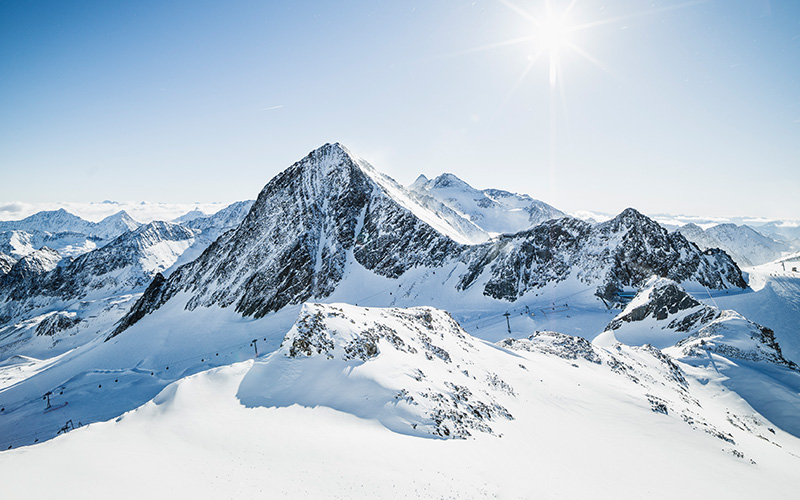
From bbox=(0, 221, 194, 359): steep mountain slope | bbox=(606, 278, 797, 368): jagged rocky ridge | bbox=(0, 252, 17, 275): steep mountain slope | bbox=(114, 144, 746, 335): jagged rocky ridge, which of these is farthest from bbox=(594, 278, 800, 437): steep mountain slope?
bbox=(0, 252, 17, 275): steep mountain slope

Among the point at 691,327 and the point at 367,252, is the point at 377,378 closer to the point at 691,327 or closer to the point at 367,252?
the point at 691,327

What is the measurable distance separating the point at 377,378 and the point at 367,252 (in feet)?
222

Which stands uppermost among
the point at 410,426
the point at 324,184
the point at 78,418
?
the point at 324,184

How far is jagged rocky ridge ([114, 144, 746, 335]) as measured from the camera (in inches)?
2411

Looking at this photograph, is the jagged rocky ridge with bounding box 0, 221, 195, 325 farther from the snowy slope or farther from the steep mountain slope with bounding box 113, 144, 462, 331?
the snowy slope

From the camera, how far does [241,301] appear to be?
236 feet

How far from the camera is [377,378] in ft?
50.8

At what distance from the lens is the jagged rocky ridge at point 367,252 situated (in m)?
61.2

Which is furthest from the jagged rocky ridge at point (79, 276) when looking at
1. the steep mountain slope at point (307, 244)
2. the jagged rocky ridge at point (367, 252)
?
the steep mountain slope at point (307, 244)

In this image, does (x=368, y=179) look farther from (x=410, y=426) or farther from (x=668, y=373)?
(x=410, y=426)

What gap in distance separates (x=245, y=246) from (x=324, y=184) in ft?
88.8

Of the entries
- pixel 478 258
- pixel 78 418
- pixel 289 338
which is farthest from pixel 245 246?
pixel 289 338

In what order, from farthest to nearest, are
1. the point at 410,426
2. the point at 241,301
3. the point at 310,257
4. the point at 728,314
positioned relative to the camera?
the point at 310,257 → the point at 241,301 → the point at 728,314 → the point at 410,426

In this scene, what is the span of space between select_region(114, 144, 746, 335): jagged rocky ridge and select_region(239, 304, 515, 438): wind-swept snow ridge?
46.9 metres
